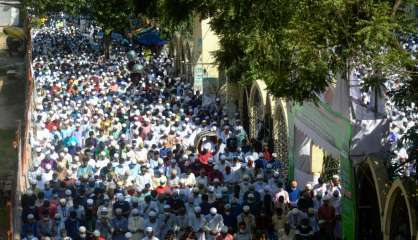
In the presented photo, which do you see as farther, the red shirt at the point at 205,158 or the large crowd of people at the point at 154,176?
the red shirt at the point at 205,158

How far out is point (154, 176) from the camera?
1755 centimetres

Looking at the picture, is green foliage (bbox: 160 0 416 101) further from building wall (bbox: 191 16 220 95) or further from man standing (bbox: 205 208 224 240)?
building wall (bbox: 191 16 220 95)

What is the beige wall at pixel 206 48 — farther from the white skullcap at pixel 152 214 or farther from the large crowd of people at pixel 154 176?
the white skullcap at pixel 152 214

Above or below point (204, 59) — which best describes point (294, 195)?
below

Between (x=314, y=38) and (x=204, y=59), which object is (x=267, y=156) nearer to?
(x=314, y=38)

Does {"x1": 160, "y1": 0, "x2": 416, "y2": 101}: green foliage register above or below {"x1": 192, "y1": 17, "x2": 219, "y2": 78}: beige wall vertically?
below

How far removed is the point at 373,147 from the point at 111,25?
2218 cm

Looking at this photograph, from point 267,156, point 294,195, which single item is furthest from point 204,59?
point 294,195

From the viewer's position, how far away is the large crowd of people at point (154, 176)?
14.6m

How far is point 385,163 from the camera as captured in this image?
13125 mm

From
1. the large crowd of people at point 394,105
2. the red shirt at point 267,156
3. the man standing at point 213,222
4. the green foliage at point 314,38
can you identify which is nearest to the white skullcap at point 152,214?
the man standing at point 213,222

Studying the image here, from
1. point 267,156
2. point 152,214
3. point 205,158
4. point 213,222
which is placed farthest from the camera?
point 205,158

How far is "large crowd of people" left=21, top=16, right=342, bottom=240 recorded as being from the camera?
14641 millimetres

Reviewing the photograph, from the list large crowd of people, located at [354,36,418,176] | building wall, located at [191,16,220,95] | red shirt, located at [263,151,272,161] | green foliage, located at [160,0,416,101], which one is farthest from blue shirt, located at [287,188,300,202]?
building wall, located at [191,16,220,95]
